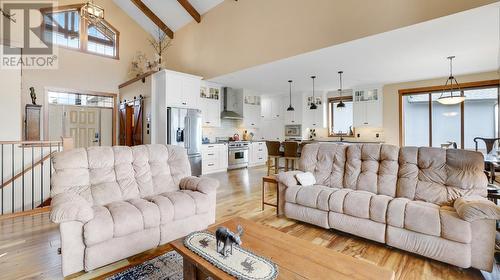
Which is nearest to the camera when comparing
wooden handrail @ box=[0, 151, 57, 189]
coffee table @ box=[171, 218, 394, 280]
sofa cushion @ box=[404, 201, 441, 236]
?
coffee table @ box=[171, 218, 394, 280]

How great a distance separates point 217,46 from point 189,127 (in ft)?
7.19

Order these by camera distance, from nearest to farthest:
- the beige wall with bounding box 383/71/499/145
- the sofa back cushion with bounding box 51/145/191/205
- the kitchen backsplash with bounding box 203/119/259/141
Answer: the sofa back cushion with bounding box 51/145/191/205
the beige wall with bounding box 383/71/499/145
the kitchen backsplash with bounding box 203/119/259/141

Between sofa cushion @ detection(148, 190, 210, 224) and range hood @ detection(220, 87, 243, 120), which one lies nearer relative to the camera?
sofa cushion @ detection(148, 190, 210, 224)

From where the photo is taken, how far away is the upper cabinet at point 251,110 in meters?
7.83

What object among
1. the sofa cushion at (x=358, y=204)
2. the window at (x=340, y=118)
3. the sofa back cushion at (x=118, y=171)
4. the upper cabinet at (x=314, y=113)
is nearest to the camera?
the sofa back cushion at (x=118, y=171)

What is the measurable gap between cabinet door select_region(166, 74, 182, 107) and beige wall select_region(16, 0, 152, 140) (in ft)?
8.64

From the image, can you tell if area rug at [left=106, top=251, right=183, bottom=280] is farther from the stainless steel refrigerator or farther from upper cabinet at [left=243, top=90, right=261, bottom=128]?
upper cabinet at [left=243, top=90, right=261, bottom=128]

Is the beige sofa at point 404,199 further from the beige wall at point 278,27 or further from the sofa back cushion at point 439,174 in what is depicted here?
the beige wall at point 278,27

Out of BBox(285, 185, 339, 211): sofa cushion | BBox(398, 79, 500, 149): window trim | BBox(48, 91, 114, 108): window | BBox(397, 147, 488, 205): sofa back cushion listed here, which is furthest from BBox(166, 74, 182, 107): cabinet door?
BBox(398, 79, 500, 149): window trim

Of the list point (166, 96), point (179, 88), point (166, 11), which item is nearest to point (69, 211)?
point (166, 96)

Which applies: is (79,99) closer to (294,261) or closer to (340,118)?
(294,261)

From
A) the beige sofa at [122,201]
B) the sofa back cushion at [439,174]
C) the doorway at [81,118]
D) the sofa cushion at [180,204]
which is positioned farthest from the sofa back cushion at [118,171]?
the doorway at [81,118]

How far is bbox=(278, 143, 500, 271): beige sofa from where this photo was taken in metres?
1.90

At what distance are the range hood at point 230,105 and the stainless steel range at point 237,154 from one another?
34.6 inches
